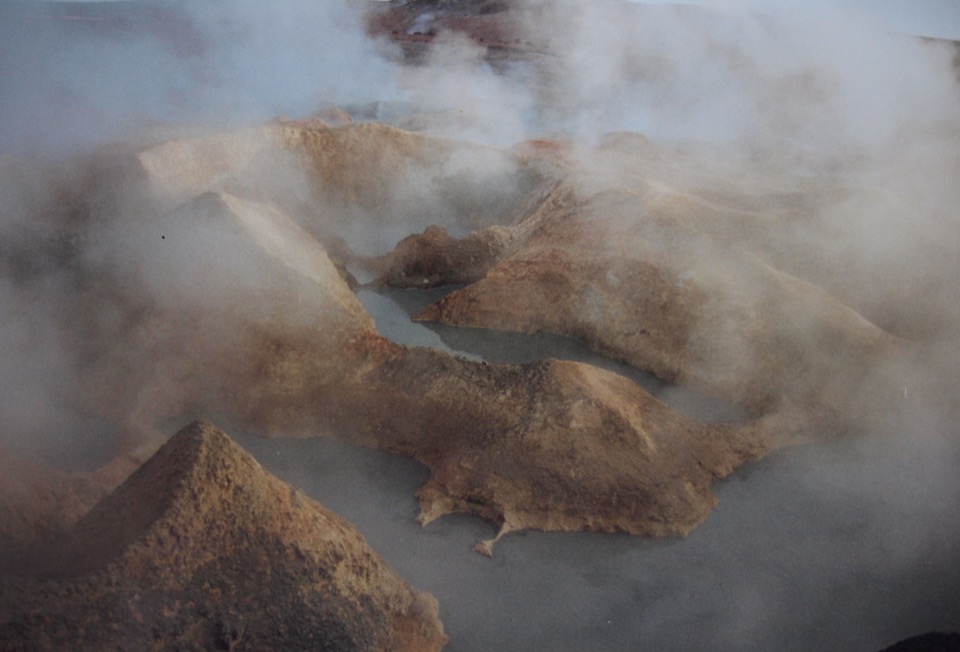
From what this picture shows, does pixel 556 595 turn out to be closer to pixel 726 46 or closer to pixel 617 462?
pixel 617 462

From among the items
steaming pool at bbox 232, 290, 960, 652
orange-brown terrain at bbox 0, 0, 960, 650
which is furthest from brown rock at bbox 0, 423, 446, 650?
steaming pool at bbox 232, 290, 960, 652

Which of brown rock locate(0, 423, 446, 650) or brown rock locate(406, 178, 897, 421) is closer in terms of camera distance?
brown rock locate(0, 423, 446, 650)

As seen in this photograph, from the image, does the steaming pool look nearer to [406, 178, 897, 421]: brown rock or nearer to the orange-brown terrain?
the orange-brown terrain

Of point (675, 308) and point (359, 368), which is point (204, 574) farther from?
point (675, 308)

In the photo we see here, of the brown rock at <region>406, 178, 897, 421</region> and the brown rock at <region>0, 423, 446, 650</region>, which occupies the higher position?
the brown rock at <region>0, 423, 446, 650</region>

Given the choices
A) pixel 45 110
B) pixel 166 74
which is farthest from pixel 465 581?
pixel 166 74

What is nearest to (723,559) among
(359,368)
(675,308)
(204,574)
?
(675,308)
